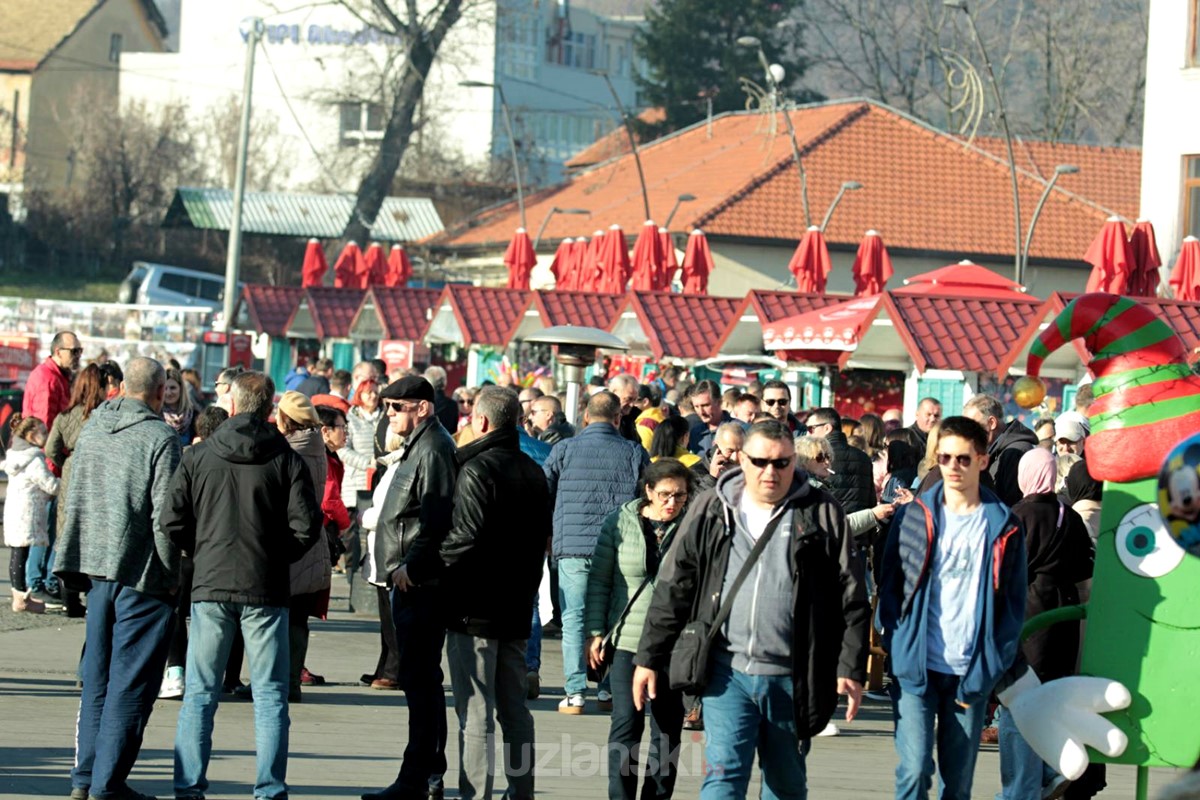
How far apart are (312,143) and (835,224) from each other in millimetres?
41928

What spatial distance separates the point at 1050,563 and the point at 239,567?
3.39 m

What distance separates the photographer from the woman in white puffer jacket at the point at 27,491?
13703 millimetres

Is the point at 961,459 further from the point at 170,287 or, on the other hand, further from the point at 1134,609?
the point at 170,287

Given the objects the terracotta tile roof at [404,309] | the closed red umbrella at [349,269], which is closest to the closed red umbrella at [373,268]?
the closed red umbrella at [349,269]

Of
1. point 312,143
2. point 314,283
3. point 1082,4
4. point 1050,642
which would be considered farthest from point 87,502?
point 312,143

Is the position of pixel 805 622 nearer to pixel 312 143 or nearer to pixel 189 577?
pixel 189 577

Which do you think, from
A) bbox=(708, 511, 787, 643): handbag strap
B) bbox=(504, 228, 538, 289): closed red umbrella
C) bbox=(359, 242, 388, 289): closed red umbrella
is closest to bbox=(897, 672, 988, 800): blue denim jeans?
bbox=(708, 511, 787, 643): handbag strap

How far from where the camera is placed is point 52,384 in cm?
1444

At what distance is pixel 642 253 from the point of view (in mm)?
31703

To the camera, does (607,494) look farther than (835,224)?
No

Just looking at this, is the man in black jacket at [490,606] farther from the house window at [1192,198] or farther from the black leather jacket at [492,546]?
the house window at [1192,198]

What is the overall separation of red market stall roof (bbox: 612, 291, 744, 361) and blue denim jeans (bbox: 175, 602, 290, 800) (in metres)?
19.3

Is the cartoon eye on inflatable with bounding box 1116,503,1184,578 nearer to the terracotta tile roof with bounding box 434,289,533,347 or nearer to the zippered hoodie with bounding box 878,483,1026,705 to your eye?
the zippered hoodie with bounding box 878,483,1026,705

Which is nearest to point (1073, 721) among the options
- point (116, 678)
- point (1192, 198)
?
point (116, 678)
